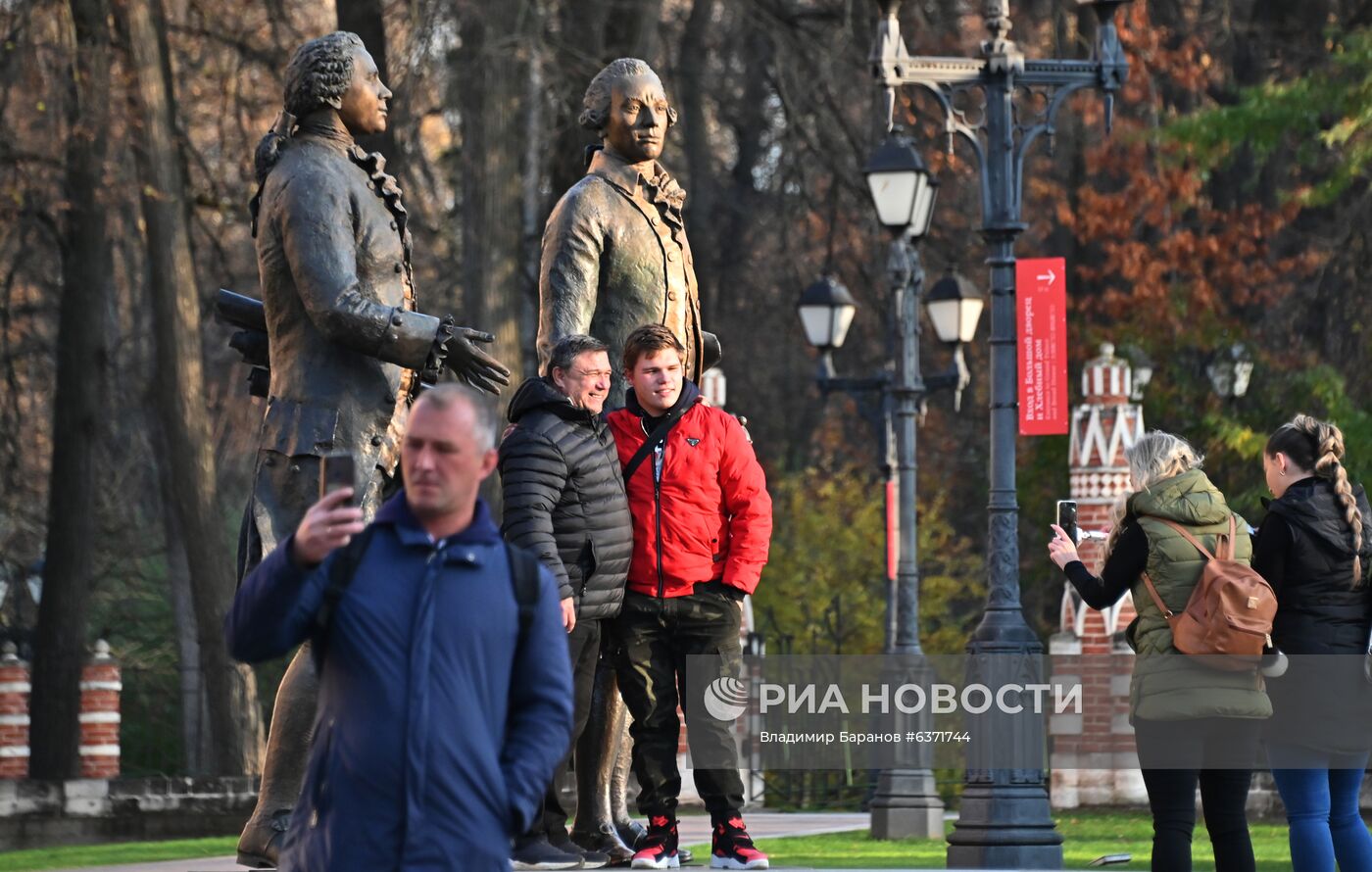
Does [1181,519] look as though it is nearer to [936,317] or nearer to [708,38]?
[936,317]

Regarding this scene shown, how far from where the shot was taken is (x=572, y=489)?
→ 26.5ft

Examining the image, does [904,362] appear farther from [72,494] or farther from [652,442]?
[652,442]

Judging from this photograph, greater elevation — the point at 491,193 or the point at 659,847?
the point at 491,193

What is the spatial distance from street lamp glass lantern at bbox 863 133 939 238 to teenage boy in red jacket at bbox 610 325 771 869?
10.1 m

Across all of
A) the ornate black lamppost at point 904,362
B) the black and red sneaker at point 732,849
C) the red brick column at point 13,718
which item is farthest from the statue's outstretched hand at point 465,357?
the red brick column at point 13,718

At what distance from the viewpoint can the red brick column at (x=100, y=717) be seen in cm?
2473

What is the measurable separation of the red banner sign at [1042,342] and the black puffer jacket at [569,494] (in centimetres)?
643

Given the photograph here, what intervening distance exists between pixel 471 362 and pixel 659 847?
1.91 metres

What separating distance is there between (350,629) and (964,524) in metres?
31.6

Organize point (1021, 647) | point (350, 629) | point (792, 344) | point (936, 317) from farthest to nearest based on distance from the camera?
point (792, 344) < point (936, 317) < point (1021, 647) < point (350, 629)

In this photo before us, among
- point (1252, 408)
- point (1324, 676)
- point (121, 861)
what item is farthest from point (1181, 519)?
point (1252, 408)

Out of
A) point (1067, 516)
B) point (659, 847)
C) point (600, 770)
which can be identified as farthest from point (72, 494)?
point (659, 847)

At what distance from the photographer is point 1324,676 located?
29.6 feet
